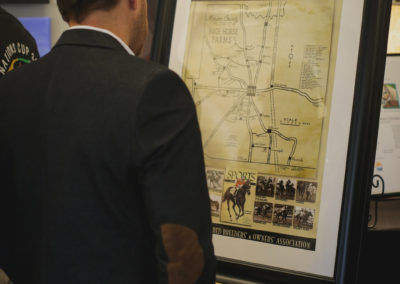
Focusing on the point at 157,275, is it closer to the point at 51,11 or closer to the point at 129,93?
the point at 129,93

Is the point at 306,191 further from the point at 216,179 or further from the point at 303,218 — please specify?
the point at 216,179

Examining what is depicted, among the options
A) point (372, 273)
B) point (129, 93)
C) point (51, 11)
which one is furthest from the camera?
point (51, 11)

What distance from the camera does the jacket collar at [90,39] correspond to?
0.59m

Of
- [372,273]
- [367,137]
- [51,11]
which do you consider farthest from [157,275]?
[51,11]

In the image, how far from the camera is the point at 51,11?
4.71 ft

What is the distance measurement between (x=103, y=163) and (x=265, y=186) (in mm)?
415

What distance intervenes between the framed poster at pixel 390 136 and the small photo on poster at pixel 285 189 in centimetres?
52

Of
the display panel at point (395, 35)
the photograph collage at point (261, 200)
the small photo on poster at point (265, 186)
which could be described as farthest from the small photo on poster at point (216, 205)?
the display panel at point (395, 35)

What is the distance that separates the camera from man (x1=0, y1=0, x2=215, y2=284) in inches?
20.5

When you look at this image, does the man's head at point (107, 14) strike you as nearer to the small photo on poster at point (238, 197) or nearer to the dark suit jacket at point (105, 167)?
the dark suit jacket at point (105, 167)

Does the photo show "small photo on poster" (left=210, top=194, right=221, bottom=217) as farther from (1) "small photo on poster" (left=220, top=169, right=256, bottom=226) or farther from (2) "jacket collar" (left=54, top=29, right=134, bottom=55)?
(2) "jacket collar" (left=54, top=29, right=134, bottom=55)

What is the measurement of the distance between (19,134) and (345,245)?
0.67m

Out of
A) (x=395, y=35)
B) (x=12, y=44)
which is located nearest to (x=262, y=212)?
(x=12, y=44)

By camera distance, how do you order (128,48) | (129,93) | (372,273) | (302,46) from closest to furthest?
(129,93) < (128,48) < (302,46) < (372,273)
